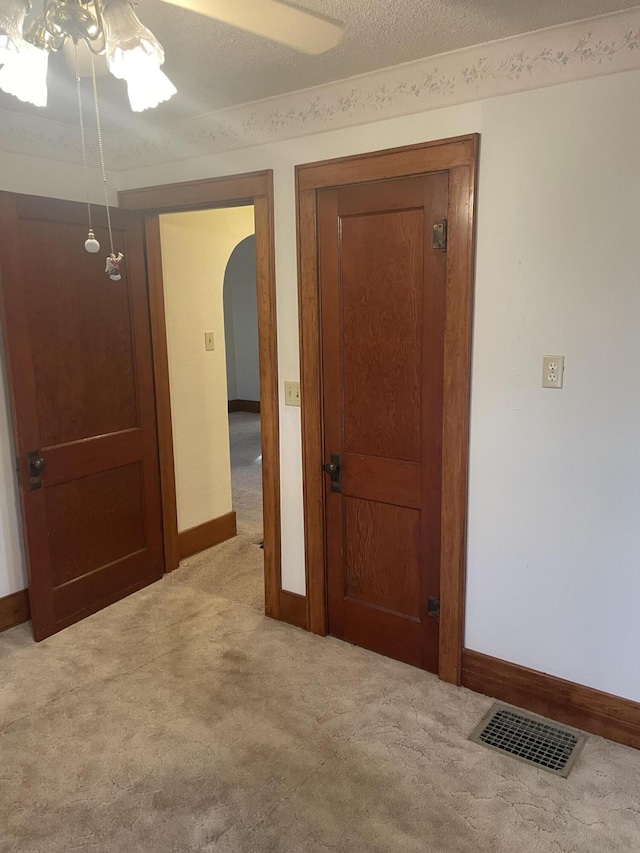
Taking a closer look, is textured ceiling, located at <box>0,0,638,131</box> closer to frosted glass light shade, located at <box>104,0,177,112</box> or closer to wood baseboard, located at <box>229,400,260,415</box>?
frosted glass light shade, located at <box>104,0,177,112</box>

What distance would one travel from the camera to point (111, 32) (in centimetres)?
119

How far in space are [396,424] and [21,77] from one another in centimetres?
168

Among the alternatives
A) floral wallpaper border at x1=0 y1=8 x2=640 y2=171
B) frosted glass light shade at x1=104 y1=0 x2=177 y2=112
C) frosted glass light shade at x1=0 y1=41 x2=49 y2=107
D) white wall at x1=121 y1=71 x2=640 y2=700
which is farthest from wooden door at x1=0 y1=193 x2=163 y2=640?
frosted glass light shade at x1=104 y1=0 x2=177 y2=112

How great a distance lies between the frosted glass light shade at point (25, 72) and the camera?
1.19 m

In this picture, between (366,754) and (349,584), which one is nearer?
(366,754)

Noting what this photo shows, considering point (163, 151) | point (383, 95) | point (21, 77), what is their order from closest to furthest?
1. point (21, 77)
2. point (383, 95)
3. point (163, 151)

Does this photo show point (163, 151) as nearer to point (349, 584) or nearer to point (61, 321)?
point (61, 321)

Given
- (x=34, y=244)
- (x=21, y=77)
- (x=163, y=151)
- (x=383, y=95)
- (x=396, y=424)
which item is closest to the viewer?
(x=21, y=77)

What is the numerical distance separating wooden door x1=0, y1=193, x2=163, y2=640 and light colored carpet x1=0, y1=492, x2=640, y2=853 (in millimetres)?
390

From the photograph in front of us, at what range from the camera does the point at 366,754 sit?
2078 millimetres

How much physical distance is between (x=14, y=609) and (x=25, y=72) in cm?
251

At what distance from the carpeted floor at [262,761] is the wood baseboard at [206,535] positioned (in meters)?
0.87

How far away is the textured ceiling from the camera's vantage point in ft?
5.75

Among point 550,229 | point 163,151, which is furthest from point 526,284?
point 163,151
